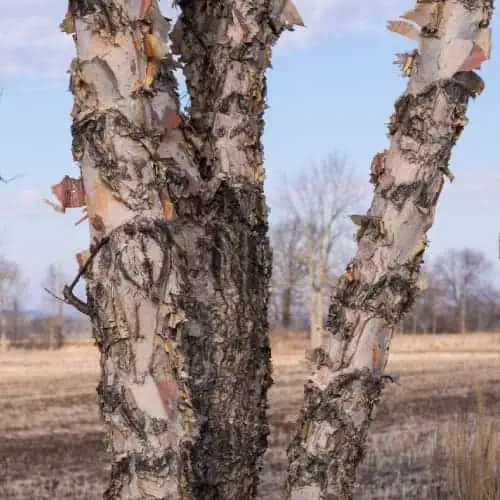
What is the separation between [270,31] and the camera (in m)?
2.12

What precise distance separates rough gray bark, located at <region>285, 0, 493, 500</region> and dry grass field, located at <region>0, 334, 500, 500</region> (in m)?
0.21

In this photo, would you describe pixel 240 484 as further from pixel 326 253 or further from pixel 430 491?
pixel 326 253

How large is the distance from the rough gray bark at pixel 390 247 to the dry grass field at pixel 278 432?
8.3 inches

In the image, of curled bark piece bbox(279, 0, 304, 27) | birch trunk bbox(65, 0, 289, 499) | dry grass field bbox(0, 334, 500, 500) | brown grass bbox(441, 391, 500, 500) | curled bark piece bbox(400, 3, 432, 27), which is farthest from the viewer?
dry grass field bbox(0, 334, 500, 500)

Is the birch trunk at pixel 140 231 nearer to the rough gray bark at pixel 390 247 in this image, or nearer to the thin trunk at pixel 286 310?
the rough gray bark at pixel 390 247

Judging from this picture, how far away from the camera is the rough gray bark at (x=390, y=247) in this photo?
1.94 m

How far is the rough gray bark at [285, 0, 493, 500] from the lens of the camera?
194 cm

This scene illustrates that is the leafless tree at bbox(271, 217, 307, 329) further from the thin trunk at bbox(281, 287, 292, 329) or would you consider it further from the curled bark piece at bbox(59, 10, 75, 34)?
the curled bark piece at bbox(59, 10, 75, 34)

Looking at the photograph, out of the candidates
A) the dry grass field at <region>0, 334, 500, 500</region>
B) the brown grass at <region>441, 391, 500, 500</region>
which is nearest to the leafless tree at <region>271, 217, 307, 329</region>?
the dry grass field at <region>0, 334, 500, 500</region>

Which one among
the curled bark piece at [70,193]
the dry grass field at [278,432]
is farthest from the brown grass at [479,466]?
the curled bark piece at [70,193]

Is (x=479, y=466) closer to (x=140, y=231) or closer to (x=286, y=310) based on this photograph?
(x=140, y=231)

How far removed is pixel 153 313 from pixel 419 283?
0.67 m

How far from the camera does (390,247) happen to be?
198cm

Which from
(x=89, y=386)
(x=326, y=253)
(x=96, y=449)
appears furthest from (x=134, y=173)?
(x=326, y=253)
